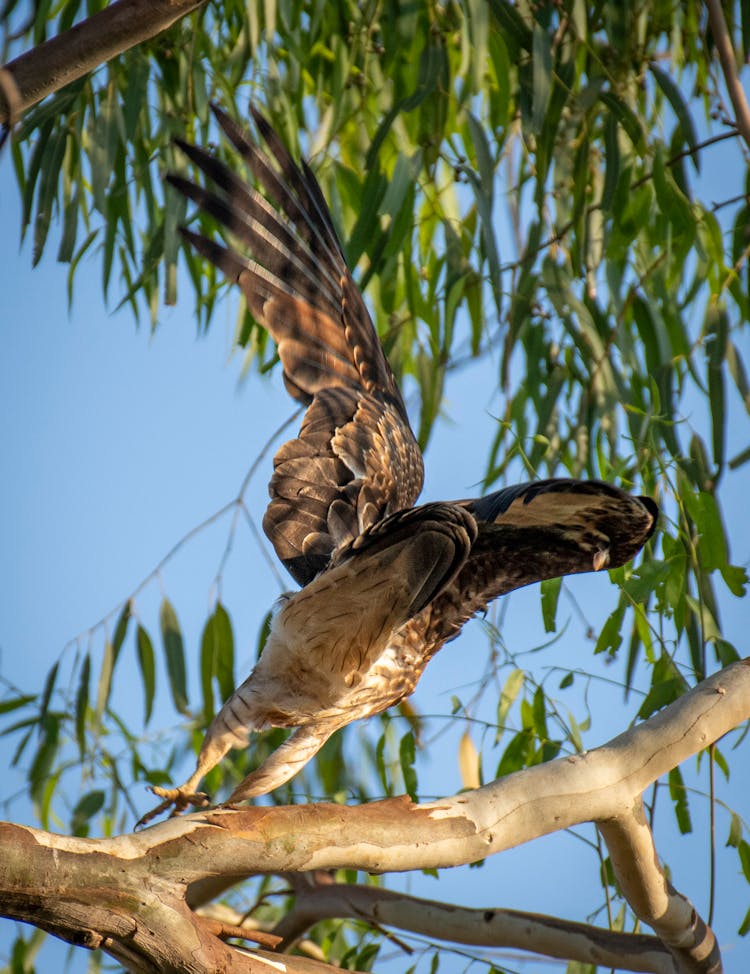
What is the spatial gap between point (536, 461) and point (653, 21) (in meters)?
0.97

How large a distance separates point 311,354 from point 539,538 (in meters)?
0.63

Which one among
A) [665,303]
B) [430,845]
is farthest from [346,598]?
[665,303]

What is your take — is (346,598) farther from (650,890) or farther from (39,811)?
(39,811)

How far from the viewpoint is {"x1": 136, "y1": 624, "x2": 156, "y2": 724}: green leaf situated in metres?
2.55

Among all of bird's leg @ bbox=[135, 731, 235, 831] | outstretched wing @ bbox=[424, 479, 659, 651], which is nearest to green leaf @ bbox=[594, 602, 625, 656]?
outstretched wing @ bbox=[424, 479, 659, 651]

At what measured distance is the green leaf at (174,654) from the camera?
253 centimetres

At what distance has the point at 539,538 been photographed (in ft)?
6.40

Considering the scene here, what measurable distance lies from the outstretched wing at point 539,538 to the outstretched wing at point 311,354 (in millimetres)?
197

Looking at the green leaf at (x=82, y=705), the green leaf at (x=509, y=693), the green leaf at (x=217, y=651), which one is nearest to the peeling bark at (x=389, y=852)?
the green leaf at (x=509, y=693)

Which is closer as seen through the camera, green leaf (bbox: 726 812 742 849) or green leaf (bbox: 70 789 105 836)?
green leaf (bbox: 726 812 742 849)

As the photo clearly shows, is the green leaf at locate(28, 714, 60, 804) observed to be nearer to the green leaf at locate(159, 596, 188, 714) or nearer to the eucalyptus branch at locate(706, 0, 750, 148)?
the green leaf at locate(159, 596, 188, 714)

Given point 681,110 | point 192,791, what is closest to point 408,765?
point 192,791

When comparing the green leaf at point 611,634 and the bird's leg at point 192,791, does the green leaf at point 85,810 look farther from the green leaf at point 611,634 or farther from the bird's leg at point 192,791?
the green leaf at point 611,634

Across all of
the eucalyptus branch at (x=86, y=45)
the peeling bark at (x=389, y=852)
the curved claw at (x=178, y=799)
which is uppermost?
the eucalyptus branch at (x=86, y=45)
